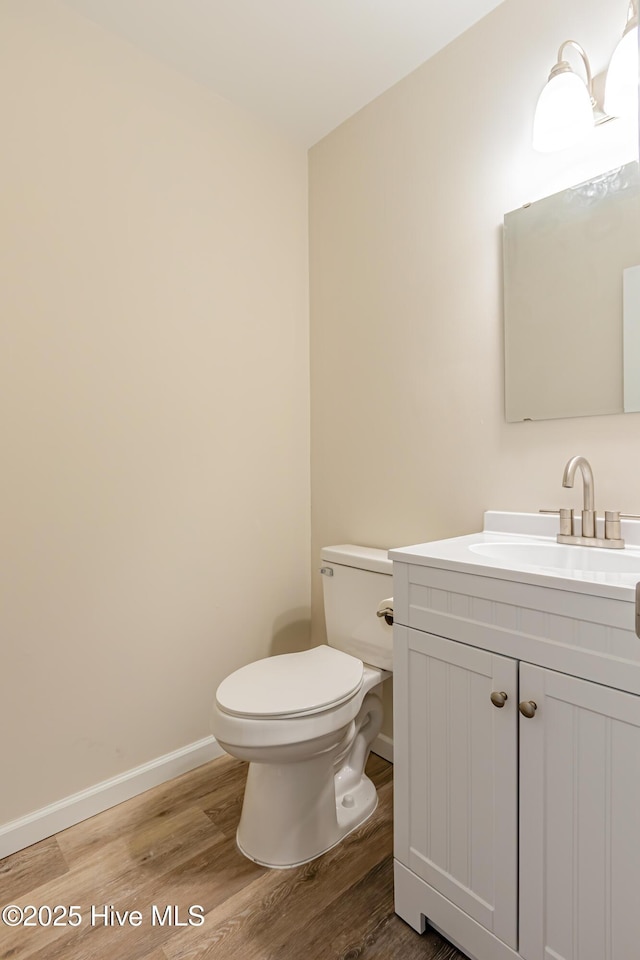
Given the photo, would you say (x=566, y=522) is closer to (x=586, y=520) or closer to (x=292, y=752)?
(x=586, y=520)

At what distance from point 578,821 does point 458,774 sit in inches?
9.3

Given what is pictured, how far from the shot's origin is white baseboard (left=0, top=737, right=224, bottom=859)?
1432 mm

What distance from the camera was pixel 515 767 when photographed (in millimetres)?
954

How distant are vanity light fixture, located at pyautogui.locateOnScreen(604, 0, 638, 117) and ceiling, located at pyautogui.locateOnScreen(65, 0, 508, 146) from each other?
0.49 metres

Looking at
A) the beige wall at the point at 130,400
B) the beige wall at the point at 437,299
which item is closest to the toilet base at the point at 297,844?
the beige wall at the point at 130,400

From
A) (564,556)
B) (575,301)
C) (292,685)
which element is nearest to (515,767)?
(564,556)

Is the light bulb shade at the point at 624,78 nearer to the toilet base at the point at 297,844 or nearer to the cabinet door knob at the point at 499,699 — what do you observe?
the cabinet door knob at the point at 499,699

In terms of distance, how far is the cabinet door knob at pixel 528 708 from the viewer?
0.93 meters

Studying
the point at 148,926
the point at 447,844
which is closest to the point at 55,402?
the point at 148,926

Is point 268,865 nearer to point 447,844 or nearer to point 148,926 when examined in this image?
point 148,926

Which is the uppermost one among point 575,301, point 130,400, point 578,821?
point 575,301

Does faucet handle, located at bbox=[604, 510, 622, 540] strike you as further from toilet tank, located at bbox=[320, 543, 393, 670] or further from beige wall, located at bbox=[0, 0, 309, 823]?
beige wall, located at bbox=[0, 0, 309, 823]

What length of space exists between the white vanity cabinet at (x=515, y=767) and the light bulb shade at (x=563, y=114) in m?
1.14

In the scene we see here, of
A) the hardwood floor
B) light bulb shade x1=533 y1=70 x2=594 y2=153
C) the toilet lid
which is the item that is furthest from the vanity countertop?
light bulb shade x1=533 y1=70 x2=594 y2=153
